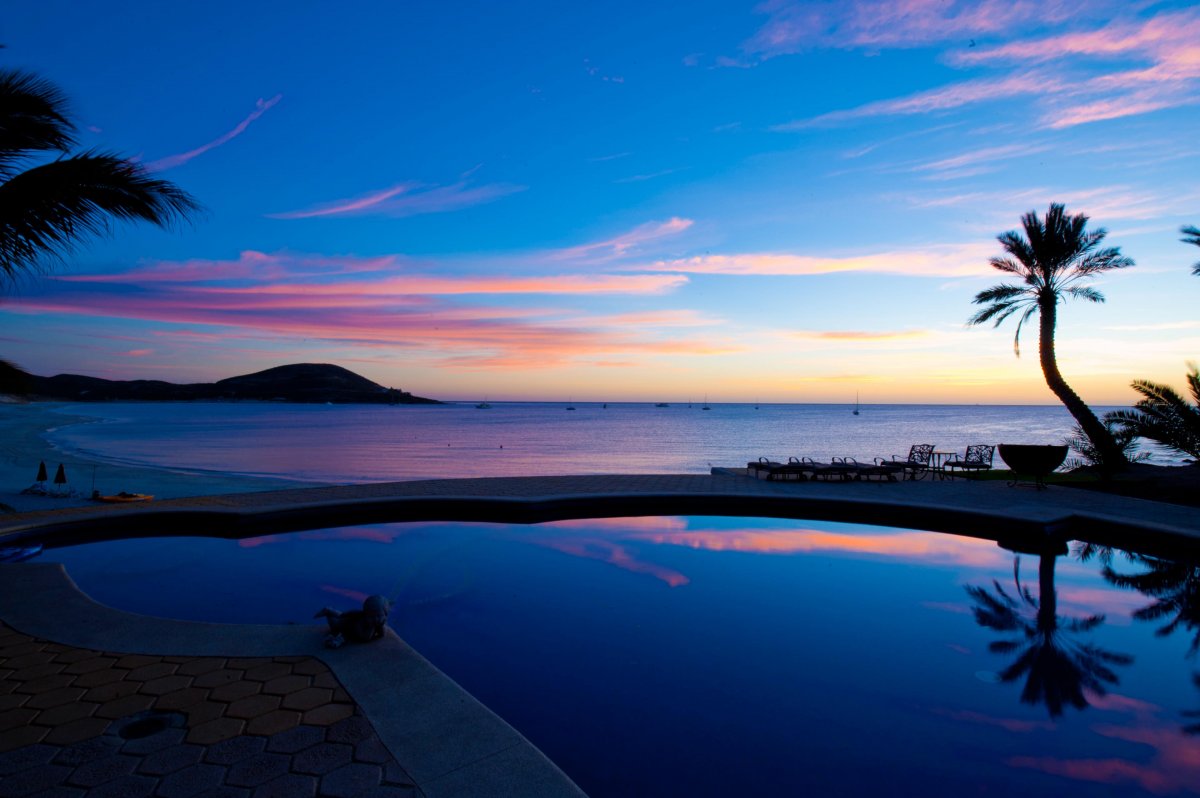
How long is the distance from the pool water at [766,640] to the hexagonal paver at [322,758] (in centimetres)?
152

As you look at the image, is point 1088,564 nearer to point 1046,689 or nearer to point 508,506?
point 1046,689

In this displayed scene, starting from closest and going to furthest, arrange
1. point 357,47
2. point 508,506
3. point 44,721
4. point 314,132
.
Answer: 1. point 44,721
2. point 508,506
3. point 357,47
4. point 314,132

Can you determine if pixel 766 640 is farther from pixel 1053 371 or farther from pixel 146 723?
pixel 1053 371

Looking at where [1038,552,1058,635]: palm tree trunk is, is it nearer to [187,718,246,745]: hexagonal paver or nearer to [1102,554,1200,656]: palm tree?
[1102,554,1200,656]: palm tree

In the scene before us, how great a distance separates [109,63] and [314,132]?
187 inches

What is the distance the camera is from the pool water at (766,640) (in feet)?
Result: 14.4

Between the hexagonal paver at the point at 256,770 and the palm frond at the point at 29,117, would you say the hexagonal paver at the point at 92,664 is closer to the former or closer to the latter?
the hexagonal paver at the point at 256,770

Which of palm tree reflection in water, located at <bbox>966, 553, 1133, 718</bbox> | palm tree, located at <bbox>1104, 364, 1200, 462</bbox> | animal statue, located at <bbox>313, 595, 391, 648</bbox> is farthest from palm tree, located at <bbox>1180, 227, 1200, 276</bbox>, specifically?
animal statue, located at <bbox>313, 595, 391, 648</bbox>

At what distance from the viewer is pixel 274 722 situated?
3820 millimetres

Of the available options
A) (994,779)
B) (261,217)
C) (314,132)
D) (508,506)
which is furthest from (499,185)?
(994,779)

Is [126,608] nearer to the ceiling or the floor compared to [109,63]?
nearer to the floor

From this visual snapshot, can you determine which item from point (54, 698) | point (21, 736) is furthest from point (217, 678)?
point (21, 736)

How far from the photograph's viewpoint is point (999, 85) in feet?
41.2

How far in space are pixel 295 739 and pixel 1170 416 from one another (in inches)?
739
